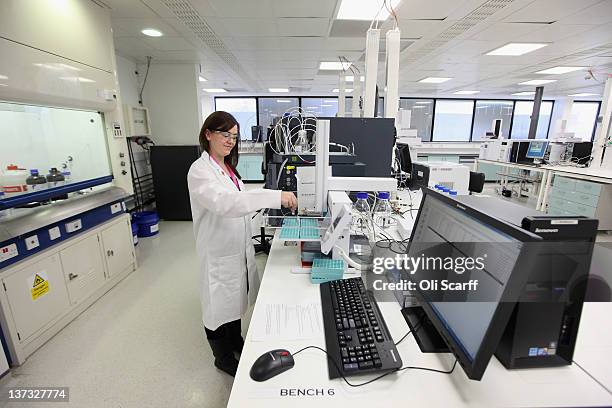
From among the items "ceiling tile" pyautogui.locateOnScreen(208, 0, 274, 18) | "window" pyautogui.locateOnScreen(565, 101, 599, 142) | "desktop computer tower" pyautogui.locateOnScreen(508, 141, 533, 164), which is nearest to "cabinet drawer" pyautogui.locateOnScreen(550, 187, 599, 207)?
"desktop computer tower" pyautogui.locateOnScreen(508, 141, 533, 164)

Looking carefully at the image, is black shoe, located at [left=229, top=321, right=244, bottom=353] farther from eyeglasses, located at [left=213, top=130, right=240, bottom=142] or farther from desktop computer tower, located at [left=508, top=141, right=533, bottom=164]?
desktop computer tower, located at [left=508, top=141, right=533, bottom=164]

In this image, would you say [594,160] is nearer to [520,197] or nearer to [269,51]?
[520,197]

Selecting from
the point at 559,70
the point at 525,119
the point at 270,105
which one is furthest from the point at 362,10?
the point at 525,119

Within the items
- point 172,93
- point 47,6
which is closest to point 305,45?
point 172,93

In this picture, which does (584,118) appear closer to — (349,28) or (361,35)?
(361,35)

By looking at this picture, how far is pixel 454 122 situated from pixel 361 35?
6.56 metres

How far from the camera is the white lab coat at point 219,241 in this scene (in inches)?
52.8

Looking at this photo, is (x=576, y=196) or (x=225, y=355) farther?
(x=576, y=196)

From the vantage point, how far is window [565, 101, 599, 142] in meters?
9.19

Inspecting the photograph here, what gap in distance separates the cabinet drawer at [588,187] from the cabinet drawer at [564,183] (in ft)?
0.22

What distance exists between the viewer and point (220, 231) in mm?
1467

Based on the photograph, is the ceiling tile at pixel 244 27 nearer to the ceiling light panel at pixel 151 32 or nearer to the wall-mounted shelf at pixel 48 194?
the ceiling light panel at pixel 151 32

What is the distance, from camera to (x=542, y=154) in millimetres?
5109

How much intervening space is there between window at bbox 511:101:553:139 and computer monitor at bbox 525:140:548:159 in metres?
4.28
